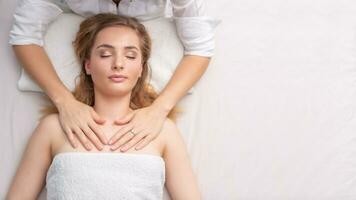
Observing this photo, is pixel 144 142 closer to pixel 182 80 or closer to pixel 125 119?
pixel 125 119

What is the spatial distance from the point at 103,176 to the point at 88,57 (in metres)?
0.38

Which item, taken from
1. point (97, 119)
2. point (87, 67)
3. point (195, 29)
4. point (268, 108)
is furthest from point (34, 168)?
point (268, 108)

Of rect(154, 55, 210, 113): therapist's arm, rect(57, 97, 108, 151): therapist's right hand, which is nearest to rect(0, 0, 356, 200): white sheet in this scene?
rect(154, 55, 210, 113): therapist's arm

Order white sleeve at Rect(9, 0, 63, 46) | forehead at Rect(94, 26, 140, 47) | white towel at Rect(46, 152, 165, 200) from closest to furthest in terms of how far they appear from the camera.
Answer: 1. white towel at Rect(46, 152, 165, 200)
2. forehead at Rect(94, 26, 140, 47)
3. white sleeve at Rect(9, 0, 63, 46)

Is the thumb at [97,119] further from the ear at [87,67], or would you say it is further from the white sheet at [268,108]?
the white sheet at [268,108]

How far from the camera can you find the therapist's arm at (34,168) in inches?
58.0

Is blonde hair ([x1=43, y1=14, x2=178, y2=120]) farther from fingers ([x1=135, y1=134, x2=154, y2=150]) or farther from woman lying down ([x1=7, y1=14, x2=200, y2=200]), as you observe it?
fingers ([x1=135, y1=134, x2=154, y2=150])

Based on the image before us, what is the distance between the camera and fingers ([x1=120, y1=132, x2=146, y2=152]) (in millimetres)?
1444

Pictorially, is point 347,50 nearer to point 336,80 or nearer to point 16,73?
point 336,80

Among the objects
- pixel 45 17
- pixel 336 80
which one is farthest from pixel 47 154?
pixel 336 80

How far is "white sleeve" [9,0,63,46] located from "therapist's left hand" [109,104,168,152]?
0.40m

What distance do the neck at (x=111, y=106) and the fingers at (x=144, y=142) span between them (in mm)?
108

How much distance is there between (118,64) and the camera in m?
1.43

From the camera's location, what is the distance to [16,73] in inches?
65.2
